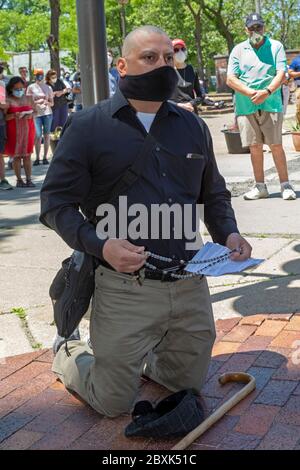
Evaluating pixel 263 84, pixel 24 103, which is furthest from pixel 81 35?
pixel 24 103

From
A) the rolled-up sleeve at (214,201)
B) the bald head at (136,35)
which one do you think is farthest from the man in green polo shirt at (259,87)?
the bald head at (136,35)

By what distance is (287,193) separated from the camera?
7891 mm

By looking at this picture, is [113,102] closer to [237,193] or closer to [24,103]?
[237,193]

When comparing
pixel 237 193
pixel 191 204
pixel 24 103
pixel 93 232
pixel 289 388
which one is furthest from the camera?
pixel 24 103

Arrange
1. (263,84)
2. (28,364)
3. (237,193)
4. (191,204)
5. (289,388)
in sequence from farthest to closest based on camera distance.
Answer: (237,193) < (263,84) < (28,364) < (289,388) < (191,204)

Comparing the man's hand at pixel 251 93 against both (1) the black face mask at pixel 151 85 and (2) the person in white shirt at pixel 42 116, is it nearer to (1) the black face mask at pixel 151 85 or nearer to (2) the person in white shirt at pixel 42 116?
(1) the black face mask at pixel 151 85

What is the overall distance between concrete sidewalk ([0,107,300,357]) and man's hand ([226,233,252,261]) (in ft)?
4.62

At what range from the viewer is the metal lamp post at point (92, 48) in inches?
161

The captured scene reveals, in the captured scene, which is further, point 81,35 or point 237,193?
point 237,193

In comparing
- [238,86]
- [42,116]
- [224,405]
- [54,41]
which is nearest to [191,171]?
[224,405]

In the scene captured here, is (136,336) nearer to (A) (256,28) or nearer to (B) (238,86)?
(B) (238,86)

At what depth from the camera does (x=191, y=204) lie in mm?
3277

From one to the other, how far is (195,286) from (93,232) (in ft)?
1.88

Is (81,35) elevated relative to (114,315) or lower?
elevated
